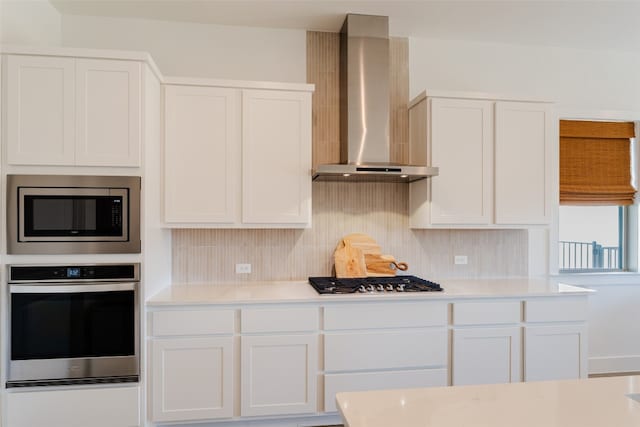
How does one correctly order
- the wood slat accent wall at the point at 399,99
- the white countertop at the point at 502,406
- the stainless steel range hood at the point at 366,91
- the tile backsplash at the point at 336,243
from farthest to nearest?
the wood slat accent wall at the point at 399,99 < the tile backsplash at the point at 336,243 < the stainless steel range hood at the point at 366,91 < the white countertop at the point at 502,406

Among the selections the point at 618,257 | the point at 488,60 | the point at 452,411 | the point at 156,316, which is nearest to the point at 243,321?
the point at 156,316

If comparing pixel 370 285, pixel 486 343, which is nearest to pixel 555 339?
pixel 486 343

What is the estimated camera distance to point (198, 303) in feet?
7.89

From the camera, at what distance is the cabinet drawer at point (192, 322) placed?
7.80 feet

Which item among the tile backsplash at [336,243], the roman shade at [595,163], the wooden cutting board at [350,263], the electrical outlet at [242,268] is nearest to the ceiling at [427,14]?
the roman shade at [595,163]

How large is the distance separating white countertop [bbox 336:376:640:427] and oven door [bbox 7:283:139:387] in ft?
5.41

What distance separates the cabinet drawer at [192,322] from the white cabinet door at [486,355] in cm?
148

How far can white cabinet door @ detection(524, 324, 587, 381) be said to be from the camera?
8.91ft

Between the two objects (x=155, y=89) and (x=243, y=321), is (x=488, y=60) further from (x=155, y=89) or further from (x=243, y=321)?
(x=243, y=321)

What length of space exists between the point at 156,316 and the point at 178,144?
1110 millimetres

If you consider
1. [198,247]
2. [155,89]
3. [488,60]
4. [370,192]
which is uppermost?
[488,60]

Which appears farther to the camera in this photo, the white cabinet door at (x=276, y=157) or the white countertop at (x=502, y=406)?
the white cabinet door at (x=276, y=157)

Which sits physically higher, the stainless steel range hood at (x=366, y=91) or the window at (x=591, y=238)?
the stainless steel range hood at (x=366, y=91)

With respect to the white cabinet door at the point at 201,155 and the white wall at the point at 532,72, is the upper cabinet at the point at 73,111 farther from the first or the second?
the white wall at the point at 532,72
